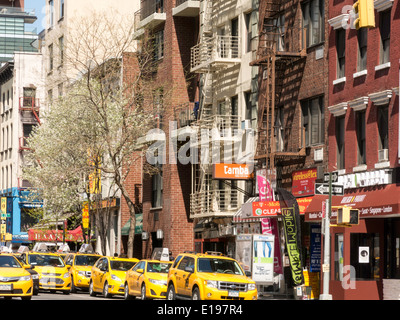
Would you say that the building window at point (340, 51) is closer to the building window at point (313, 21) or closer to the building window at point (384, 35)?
the building window at point (313, 21)

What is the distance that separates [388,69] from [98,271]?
43.4 feet

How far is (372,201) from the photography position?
30.9 metres

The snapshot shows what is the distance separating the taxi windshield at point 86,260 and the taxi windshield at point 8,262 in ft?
32.5

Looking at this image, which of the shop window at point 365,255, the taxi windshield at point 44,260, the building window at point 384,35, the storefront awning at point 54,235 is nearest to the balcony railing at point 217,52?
the taxi windshield at point 44,260

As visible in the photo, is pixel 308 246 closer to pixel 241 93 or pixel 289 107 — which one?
pixel 289 107

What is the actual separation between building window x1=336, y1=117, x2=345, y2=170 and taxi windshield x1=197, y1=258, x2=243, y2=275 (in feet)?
26.5

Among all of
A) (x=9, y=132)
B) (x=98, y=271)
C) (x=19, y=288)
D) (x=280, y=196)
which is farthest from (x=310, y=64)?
(x=9, y=132)

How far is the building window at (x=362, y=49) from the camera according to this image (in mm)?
33406

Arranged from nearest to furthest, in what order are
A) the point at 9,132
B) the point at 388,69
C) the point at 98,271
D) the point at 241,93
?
the point at 388,69, the point at 98,271, the point at 241,93, the point at 9,132

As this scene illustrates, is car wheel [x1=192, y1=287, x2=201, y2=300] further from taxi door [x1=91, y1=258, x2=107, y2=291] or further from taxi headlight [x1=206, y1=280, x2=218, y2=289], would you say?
taxi door [x1=91, y1=258, x2=107, y2=291]

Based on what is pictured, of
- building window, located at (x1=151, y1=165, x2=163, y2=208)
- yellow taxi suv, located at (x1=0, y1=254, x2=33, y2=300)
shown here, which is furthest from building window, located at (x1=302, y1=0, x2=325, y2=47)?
building window, located at (x1=151, y1=165, x2=163, y2=208)

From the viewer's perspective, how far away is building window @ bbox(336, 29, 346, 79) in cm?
3488

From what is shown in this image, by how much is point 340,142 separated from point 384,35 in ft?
14.9

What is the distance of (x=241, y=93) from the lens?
4300cm
